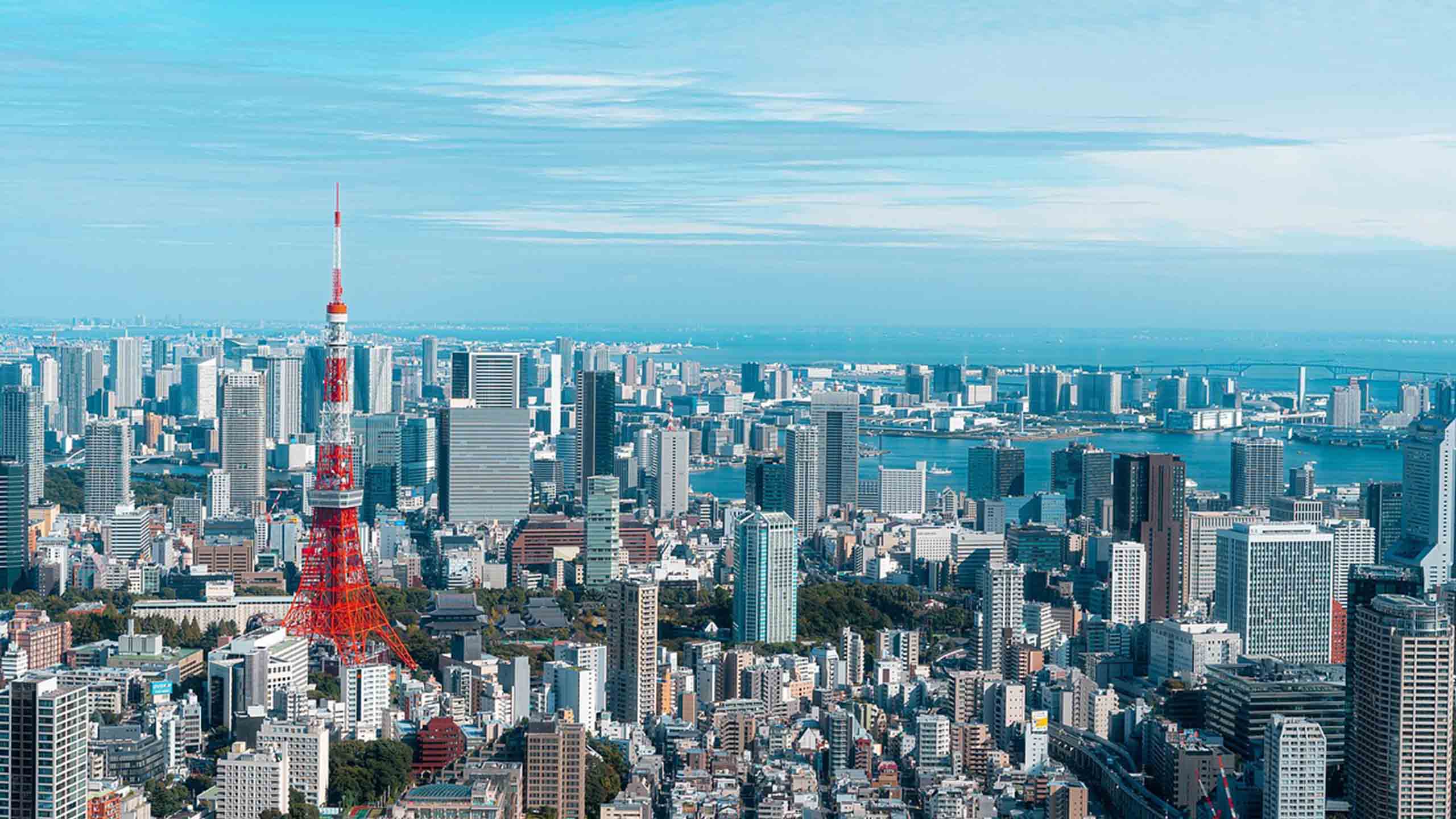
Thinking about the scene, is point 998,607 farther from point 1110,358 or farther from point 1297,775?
point 1110,358

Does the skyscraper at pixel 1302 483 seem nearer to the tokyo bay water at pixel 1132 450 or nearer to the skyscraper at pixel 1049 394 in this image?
the tokyo bay water at pixel 1132 450

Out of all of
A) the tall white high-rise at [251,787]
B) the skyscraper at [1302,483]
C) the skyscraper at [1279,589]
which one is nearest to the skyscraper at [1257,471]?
the skyscraper at [1302,483]

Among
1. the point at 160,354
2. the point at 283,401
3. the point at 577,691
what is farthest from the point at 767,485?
the point at 160,354

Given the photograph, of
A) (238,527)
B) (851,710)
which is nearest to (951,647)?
(851,710)

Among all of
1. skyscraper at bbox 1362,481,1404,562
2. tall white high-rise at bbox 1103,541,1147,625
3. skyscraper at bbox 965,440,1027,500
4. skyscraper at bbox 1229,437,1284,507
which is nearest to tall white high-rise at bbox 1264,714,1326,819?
tall white high-rise at bbox 1103,541,1147,625

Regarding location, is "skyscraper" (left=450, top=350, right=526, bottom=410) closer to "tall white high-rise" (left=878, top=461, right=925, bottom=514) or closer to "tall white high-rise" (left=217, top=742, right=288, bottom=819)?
"tall white high-rise" (left=878, top=461, right=925, bottom=514)

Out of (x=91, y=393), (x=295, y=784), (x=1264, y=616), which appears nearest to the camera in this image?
(x=295, y=784)

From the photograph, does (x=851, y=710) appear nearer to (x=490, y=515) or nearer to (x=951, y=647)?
(x=951, y=647)

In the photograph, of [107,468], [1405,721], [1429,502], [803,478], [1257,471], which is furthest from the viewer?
[107,468]
